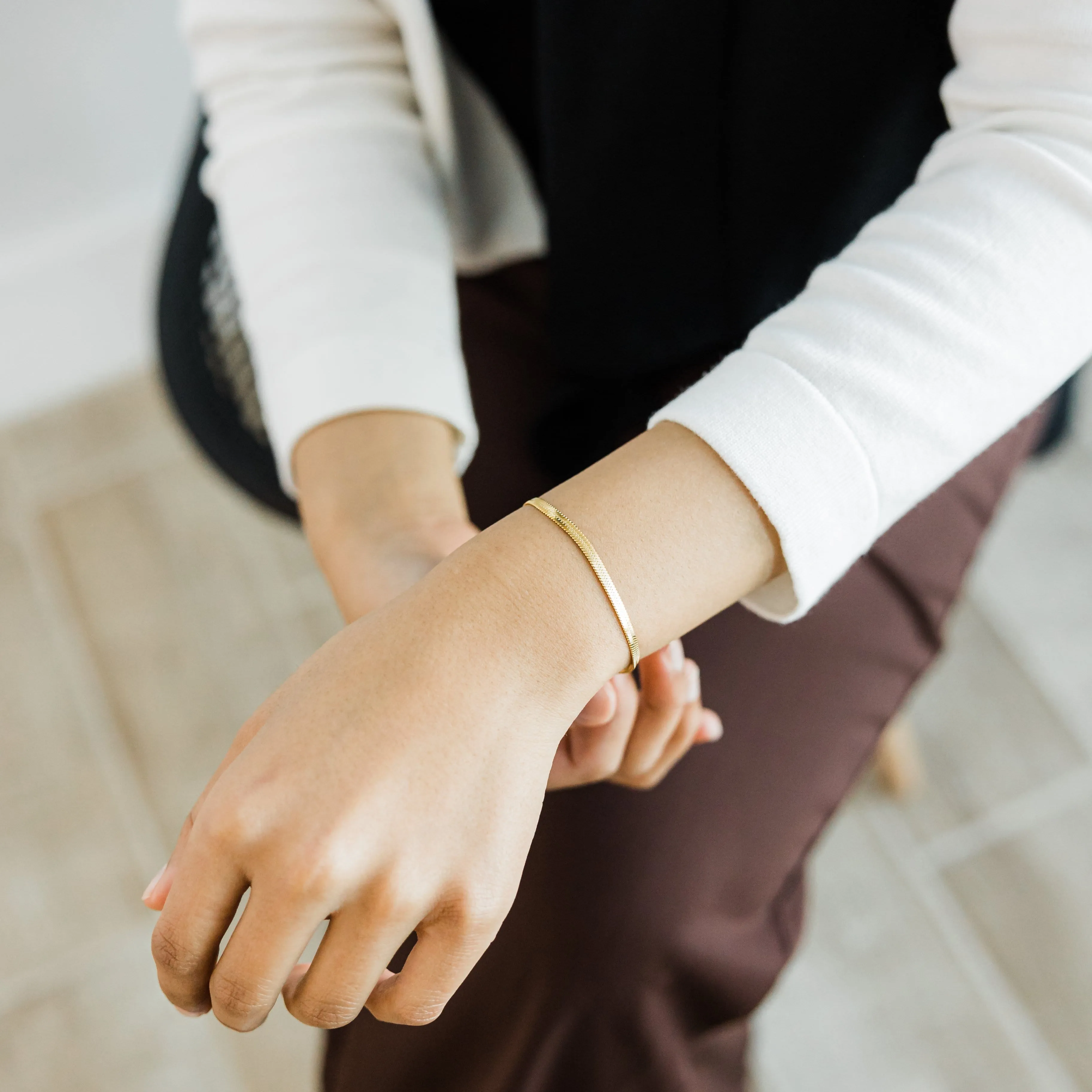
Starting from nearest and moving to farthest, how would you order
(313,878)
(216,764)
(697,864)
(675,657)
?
1. (313,878)
2. (675,657)
3. (697,864)
4. (216,764)

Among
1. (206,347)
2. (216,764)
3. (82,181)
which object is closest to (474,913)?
(206,347)

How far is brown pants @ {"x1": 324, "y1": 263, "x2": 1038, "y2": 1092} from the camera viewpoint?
1.74 feet

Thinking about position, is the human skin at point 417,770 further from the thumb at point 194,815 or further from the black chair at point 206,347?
the black chair at point 206,347

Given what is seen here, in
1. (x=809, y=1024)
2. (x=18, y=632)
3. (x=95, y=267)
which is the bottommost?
(x=809, y=1024)

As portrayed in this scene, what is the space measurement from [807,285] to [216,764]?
0.88m

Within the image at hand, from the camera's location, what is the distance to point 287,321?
1.79 ft

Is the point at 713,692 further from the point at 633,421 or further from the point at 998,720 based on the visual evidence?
the point at 998,720

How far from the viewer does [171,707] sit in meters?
1.12

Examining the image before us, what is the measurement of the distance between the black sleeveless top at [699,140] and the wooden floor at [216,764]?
66cm

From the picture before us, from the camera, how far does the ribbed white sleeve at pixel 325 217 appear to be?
533 millimetres

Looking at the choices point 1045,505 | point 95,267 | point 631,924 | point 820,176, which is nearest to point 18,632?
point 95,267

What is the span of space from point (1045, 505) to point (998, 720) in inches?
12.0

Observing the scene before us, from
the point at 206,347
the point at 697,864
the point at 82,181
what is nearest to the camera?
the point at 697,864

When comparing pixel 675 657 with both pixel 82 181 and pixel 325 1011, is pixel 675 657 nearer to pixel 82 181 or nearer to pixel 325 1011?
pixel 325 1011
